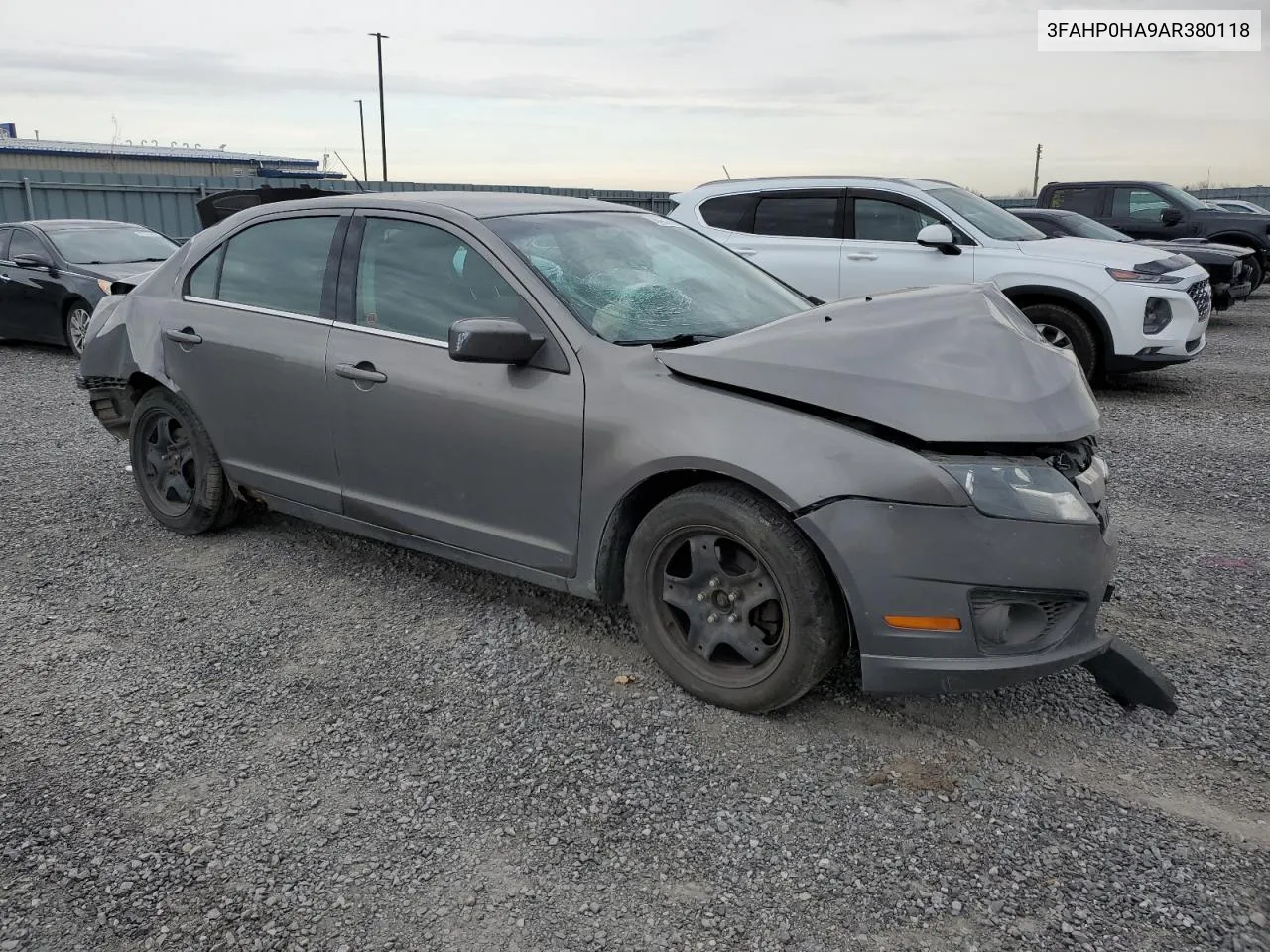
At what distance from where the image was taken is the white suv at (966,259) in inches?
329

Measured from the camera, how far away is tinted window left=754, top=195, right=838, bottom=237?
30.5 feet

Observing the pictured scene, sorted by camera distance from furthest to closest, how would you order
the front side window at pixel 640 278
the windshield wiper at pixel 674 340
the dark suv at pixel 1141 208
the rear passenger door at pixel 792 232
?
the dark suv at pixel 1141 208, the rear passenger door at pixel 792 232, the front side window at pixel 640 278, the windshield wiper at pixel 674 340

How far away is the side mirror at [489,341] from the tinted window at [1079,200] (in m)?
14.0

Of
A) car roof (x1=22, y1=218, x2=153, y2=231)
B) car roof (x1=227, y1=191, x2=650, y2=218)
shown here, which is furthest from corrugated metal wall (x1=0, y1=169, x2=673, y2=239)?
car roof (x1=227, y1=191, x2=650, y2=218)

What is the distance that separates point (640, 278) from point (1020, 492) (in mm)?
1647

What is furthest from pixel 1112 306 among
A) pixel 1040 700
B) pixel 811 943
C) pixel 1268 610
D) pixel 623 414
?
pixel 811 943

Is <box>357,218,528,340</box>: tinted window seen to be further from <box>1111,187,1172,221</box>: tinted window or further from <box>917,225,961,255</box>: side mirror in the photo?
<box>1111,187,1172,221</box>: tinted window

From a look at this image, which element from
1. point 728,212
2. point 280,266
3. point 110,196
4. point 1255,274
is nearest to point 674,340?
point 280,266

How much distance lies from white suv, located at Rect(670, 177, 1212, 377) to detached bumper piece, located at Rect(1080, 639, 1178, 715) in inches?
202

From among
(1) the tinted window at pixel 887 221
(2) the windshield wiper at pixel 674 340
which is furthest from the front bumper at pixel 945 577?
(1) the tinted window at pixel 887 221

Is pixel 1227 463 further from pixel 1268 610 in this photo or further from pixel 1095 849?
pixel 1095 849

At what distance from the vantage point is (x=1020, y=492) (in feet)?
9.25

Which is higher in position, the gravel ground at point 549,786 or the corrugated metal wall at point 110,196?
the corrugated metal wall at point 110,196

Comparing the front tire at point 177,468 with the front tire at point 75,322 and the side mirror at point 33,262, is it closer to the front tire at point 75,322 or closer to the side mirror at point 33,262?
the front tire at point 75,322
